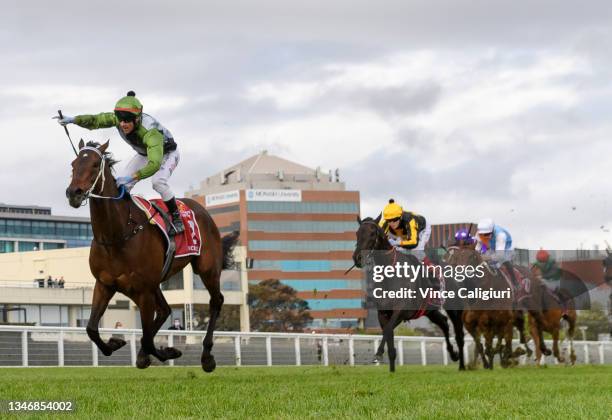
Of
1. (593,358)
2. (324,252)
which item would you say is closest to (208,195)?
(324,252)

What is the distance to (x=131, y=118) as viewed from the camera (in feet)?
41.4

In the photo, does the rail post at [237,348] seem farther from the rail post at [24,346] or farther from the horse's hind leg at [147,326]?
the horse's hind leg at [147,326]

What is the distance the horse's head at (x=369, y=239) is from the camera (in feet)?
53.9

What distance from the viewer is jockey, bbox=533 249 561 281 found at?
22.0m

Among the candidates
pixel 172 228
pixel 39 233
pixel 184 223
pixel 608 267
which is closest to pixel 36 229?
pixel 39 233

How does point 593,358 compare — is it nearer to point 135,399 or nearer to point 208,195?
point 135,399

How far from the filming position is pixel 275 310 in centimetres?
11331

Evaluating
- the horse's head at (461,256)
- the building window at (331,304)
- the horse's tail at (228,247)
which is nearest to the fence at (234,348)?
the horse's head at (461,256)

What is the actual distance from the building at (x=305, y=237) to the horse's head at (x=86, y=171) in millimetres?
139857

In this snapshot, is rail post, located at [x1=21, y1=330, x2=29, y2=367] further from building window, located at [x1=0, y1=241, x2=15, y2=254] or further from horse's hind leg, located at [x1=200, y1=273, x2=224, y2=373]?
Answer: building window, located at [x1=0, y1=241, x2=15, y2=254]

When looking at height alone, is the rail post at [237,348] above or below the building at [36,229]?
below

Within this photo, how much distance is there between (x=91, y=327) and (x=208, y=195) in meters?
153

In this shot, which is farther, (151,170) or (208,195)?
(208,195)

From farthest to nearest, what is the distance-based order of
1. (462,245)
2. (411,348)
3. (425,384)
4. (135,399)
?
(411,348)
(462,245)
(425,384)
(135,399)
